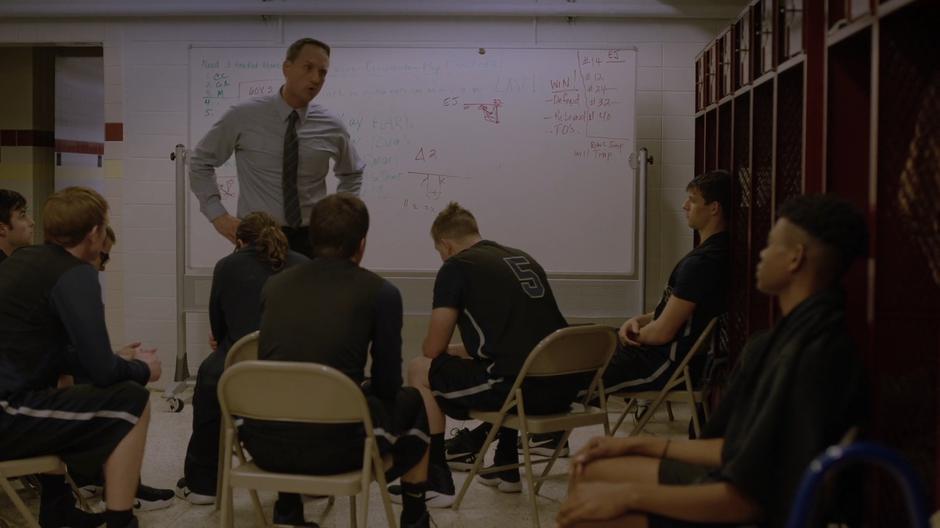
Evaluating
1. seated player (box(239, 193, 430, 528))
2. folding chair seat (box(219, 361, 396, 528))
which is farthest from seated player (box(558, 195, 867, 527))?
seated player (box(239, 193, 430, 528))

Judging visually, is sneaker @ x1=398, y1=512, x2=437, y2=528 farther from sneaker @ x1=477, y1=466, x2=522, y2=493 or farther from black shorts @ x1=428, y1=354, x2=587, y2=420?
sneaker @ x1=477, y1=466, x2=522, y2=493

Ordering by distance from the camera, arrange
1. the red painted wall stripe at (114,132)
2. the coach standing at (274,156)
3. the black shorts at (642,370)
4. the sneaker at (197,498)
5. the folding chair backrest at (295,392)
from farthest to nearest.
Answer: the red painted wall stripe at (114,132) < the coach standing at (274,156) < the black shorts at (642,370) < the sneaker at (197,498) < the folding chair backrest at (295,392)

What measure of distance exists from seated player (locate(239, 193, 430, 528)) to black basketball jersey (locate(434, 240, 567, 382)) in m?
0.65

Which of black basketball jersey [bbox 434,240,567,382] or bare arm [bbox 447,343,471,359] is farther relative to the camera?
bare arm [bbox 447,343,471,359]

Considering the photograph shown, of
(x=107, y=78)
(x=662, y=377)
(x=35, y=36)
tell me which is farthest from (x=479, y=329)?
(x=35, y=36)

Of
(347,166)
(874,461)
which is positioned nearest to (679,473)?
(874,461)

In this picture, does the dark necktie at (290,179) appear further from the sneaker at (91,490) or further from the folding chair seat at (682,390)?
the folding chair seat at (682,390)

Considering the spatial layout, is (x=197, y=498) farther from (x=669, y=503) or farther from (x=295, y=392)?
(x=669, y=503)

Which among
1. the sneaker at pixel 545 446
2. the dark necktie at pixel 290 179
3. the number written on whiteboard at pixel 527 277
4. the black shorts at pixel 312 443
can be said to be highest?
the dark necktie at pixel 290 179

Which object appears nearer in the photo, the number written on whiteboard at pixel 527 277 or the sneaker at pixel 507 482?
the number written on whiteboard at pixel 527 277

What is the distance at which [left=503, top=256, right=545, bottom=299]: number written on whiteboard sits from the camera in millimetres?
3500

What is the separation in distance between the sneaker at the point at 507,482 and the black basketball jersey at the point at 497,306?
60cm

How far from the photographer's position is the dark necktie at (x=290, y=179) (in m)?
4.29

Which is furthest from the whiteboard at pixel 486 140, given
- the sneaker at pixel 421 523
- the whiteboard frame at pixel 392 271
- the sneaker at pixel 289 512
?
the sneaker at pixel 421 523
